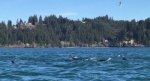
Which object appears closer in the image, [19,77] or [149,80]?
[149,80]

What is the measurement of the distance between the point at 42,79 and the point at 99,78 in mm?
6392

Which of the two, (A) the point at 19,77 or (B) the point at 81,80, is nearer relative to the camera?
(B) the point at 81,80

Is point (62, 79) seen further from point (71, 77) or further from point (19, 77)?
point (19, 77)

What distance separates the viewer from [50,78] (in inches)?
1955

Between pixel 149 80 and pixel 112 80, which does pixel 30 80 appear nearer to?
pixel 112 80

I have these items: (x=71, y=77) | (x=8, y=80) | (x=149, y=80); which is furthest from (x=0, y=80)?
(x=149, y=80)

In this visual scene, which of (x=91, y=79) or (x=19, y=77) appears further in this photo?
(x=19, y=77)

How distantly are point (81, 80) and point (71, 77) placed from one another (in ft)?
12.0

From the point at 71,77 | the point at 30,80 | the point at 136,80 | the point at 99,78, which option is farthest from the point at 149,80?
the point at 30,80

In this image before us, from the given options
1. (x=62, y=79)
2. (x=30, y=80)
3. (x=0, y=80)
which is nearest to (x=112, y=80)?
(x=62, y=79)

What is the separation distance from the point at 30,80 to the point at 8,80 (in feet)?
→ 8.39

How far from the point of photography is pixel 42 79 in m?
48.8

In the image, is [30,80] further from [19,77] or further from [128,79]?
[128,79]

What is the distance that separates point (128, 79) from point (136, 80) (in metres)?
0.97
